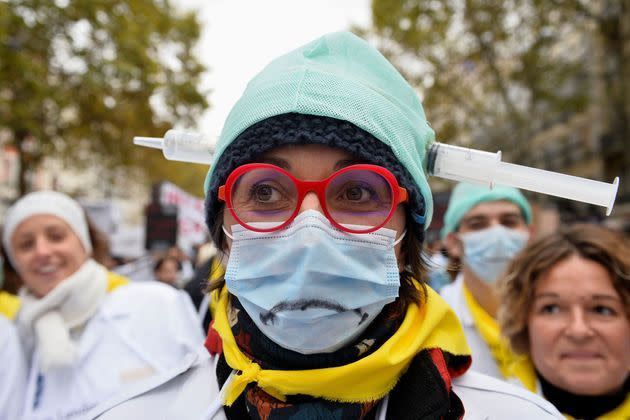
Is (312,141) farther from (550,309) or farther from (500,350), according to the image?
(500,350)

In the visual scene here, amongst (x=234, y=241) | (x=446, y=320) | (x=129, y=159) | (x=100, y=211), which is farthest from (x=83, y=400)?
(x=129, y=159)

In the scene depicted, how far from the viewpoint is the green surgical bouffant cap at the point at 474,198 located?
3406 mm

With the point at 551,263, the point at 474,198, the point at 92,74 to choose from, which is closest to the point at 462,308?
the point at 474,198

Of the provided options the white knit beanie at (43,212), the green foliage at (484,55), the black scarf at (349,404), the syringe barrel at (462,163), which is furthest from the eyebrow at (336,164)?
the green foliage at (484,55)

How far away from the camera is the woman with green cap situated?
1315mm

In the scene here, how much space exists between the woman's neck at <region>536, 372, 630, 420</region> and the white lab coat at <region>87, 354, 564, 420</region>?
838 millimetres

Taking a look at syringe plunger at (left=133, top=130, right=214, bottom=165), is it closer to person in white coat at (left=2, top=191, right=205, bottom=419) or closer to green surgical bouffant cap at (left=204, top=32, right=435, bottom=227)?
green surgical bouffant cap at (left=204, top=32, right=435, bottom=227)

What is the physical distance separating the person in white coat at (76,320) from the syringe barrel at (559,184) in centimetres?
178

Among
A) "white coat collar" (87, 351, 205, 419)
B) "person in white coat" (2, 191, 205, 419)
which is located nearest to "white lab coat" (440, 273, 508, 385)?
"person in white coat" (2, 191, 205, 419)

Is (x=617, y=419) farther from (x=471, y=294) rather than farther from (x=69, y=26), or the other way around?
(x=69, y=26)

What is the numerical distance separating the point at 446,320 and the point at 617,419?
3.61 feet

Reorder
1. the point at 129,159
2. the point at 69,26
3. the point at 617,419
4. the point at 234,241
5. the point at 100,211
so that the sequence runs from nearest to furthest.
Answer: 1. the point at 234,241
2. the point at 617,419
3. the point at 69,26
4. the point at 100,211
5. the point at 129,159

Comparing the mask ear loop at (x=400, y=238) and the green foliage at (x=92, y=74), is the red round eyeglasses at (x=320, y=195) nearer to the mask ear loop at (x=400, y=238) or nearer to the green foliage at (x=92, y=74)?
the mask ear loop at (x=400, y=238)

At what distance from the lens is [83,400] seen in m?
2.64
